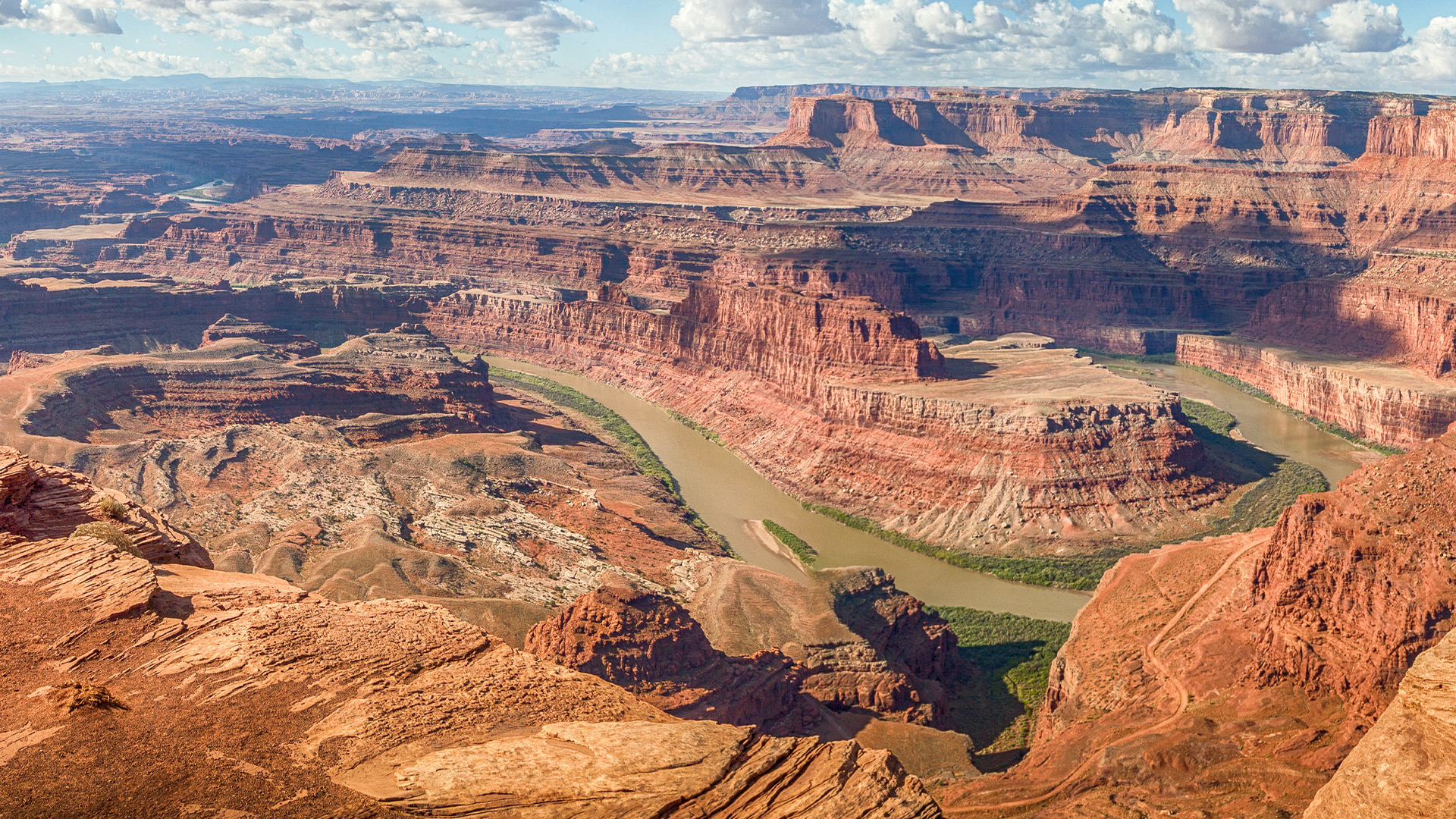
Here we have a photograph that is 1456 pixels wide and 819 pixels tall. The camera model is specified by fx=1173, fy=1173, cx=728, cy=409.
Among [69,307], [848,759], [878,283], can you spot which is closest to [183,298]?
[69,307]

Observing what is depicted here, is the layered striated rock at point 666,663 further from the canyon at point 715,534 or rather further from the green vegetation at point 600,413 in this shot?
the green vegetation at point 600,413

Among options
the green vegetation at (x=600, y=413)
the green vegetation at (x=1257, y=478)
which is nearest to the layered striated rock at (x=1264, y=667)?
the green vegetation at (x=1257, y=478)

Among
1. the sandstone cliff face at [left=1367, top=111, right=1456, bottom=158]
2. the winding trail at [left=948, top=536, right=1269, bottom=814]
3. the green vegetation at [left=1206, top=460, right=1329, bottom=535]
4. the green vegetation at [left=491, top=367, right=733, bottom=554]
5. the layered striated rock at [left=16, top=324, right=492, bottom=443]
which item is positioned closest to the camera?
the winding trail at [left=948, top=536, right=1269, bottom=814]

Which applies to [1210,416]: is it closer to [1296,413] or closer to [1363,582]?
[1296,413]

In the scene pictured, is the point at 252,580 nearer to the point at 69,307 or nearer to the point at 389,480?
the point at 389,480

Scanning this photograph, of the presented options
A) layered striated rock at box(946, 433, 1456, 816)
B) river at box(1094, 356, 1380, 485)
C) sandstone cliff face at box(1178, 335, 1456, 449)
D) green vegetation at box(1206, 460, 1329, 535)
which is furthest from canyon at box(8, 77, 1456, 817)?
river at box(1094, 356, 1380, 485)

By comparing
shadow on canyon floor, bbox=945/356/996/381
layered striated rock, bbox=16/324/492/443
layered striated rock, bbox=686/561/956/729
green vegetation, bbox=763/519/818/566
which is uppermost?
shadow on canyon floor, bbox=945/356/996/381

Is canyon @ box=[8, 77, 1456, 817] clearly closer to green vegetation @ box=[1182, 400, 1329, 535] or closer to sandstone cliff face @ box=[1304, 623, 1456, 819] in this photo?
sandstone cliff face @ box=[1304, 623, 1456, 819]
